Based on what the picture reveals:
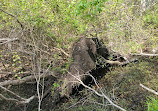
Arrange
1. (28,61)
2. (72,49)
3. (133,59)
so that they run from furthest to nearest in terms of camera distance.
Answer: (133,59), (72,49), (28,61)

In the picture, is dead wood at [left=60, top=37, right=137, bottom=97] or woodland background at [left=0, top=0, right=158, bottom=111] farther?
dead wood at [left=60, top=37, right=137, bottom=97]

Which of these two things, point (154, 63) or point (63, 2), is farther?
point (154, 63)

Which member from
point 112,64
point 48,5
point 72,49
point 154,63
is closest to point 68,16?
point 48,5

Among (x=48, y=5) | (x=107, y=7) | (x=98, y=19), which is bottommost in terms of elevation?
(x=98, y=19)

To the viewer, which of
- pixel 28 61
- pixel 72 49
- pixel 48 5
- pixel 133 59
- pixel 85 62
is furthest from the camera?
pixel 133 59

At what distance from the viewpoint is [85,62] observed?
443 cm

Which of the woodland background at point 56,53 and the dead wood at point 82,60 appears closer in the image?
the woodland background at point 56,53

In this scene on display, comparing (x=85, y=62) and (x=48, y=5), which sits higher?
(x=48, y=5)

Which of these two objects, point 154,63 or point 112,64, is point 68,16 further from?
point 154,63

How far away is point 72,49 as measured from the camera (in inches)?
187

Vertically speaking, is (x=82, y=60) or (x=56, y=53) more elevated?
(x=56, y=53)

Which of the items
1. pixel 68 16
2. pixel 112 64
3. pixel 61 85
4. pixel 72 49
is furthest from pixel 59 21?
pixel 112 64

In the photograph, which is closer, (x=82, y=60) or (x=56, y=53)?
(x=56, y=53)

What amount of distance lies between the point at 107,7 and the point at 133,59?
2.77 m
